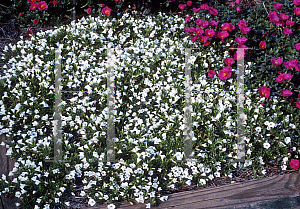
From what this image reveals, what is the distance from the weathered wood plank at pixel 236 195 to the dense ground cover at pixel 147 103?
0.15m

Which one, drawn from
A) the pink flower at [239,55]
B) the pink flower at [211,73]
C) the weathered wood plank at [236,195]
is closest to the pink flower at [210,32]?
the pink flower at [239,55]

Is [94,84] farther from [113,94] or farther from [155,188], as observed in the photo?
[155,188]

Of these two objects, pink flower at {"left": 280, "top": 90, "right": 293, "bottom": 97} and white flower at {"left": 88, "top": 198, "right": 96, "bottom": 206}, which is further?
pink flower at {"left": 280, "top": 90, "right": 293, "bottom": 97}

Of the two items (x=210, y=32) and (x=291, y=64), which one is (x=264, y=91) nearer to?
(x=291, y=64)

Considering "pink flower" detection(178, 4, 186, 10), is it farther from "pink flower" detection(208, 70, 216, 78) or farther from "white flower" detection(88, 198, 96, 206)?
"white flower" detection(88, 198, 96, 206)

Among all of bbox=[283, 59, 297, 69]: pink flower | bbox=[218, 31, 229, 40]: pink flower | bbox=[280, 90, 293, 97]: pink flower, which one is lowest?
bbox=[280, 90, 293, 97]: pink flower

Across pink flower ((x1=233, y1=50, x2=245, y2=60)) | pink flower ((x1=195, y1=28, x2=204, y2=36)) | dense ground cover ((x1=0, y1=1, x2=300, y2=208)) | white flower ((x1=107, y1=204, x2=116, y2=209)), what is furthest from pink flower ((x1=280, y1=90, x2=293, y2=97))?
white flower ((x1=107, y1=204, x2=116, y2=209))

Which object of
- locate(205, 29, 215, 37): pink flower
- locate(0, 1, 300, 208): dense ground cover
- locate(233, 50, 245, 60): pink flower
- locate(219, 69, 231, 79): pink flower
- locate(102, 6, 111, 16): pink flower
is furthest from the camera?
locate(102, 6, 111, 16): pink flower

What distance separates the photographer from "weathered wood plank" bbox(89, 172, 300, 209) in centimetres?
289

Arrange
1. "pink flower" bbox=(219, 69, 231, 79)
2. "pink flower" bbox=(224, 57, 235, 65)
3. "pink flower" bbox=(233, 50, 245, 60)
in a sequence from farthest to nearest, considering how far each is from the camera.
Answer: "pink flower" bbox=(233, 50, 245, 60)
"pink flower" bbox=(224, 57, 235, 65)
"pink flower" bbox=(219, 69, 231, 79)

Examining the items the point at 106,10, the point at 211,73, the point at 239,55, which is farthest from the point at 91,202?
the point at 106,10

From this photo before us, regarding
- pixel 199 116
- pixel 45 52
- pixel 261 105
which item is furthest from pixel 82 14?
pixel 261 105

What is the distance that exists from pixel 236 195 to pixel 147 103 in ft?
5.34

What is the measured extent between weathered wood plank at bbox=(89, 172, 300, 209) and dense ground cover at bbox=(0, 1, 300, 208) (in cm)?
15
